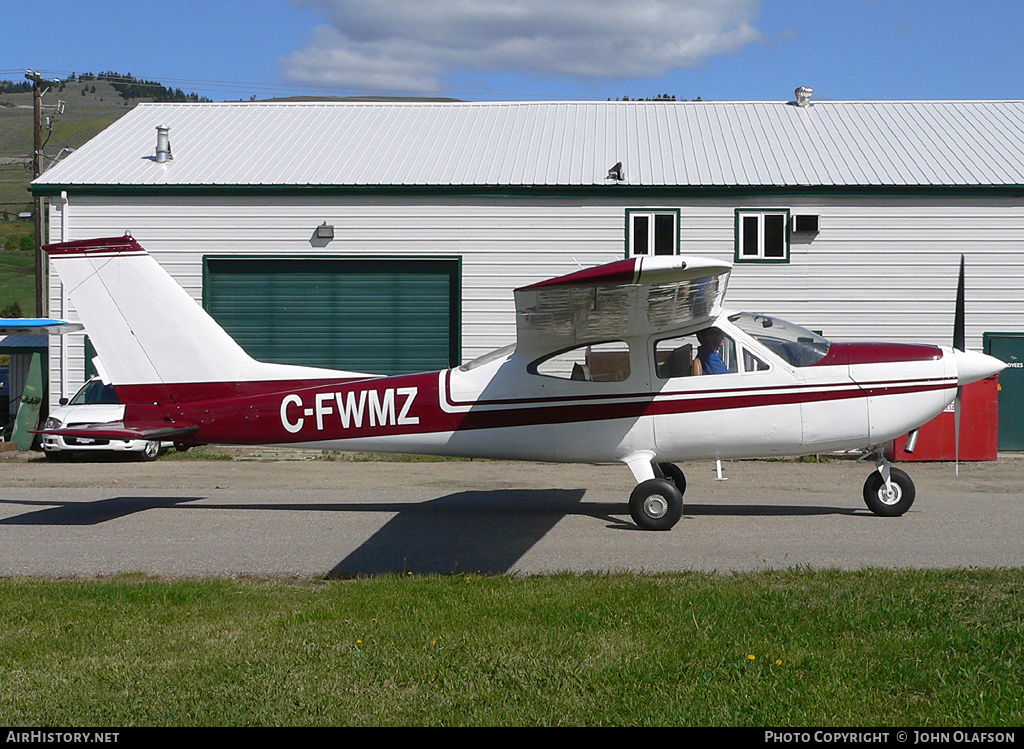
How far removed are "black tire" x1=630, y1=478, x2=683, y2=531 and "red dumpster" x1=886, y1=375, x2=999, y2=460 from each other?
7948 millimetres

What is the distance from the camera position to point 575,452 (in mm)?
9703

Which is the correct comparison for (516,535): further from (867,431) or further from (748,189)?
(748,189)

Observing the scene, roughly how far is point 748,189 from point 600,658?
1503 centimetres

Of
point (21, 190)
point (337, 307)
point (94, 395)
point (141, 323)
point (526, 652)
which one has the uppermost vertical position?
point (21, 190)

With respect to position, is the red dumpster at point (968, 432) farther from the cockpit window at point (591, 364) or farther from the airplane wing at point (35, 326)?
the airplane wing at point (35, 326)

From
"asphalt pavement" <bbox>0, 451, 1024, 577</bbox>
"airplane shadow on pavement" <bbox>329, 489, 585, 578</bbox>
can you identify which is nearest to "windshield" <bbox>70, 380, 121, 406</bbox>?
"asphalt pavement" <bbox>0, 451, 1024, 577</bbox>

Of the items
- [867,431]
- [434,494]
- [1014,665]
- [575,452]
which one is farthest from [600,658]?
[434,494]

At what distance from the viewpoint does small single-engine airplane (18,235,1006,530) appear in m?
9.37

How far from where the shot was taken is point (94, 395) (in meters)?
17.1

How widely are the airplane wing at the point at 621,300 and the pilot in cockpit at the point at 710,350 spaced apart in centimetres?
19

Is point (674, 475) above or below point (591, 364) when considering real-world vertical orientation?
below

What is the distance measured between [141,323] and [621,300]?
4858 mm

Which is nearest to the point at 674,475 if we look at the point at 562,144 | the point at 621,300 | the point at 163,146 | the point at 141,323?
the point at 621,300

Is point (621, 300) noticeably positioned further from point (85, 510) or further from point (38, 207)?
point (38, 207)
